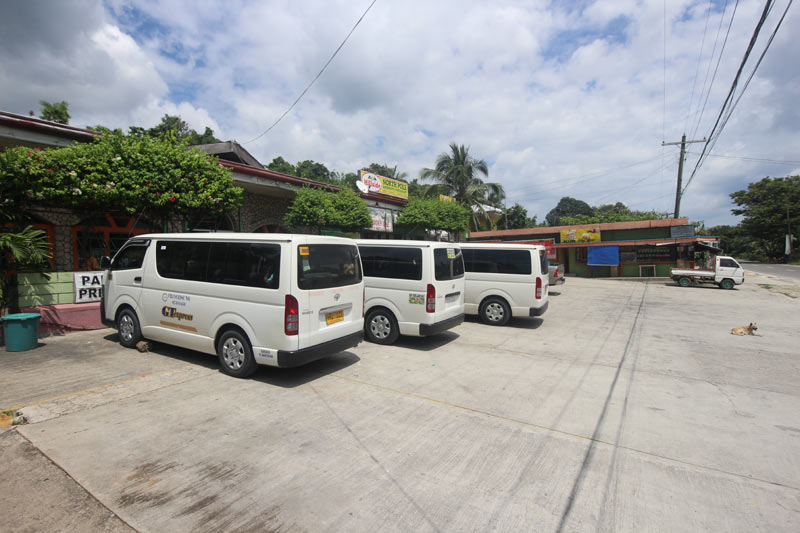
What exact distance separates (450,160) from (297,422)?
25.9 metres

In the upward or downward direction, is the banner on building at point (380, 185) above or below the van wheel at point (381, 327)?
above

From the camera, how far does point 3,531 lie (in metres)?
2.42

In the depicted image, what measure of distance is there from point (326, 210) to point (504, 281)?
22.5ft

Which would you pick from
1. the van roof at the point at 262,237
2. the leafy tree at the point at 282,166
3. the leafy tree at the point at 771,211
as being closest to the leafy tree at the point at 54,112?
the leafy tree at the point at 282,166

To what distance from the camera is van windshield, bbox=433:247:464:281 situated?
7210 mm

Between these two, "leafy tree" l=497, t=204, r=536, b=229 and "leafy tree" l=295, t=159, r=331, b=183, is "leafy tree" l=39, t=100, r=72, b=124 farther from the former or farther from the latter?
"leafy tree" l=497, t=204, r=536, b=229

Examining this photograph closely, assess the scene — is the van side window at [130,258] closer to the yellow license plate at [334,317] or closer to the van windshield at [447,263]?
the yellow license plate at [334,317]

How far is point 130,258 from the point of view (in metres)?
6.56

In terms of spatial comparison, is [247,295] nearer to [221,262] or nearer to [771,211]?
[221,262]

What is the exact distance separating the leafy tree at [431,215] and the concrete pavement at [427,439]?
1220cm

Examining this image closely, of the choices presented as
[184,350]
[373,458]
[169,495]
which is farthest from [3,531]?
[184,350]

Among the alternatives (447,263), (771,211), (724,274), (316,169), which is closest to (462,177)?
(724,274)

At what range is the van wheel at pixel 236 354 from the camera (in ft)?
16.9

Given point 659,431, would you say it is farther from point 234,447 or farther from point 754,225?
point 754,225
